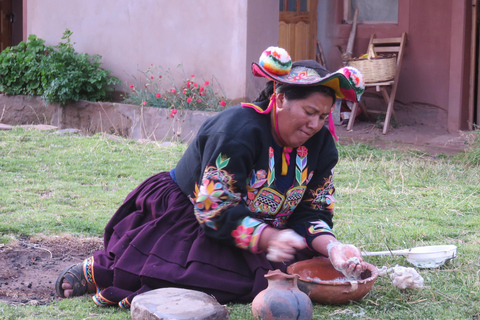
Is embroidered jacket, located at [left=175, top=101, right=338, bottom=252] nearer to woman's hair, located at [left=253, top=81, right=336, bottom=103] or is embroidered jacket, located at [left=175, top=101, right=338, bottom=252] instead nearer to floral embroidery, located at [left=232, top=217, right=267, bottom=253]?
floral embroidery, located at [left=232, top=217, right=267, bottom=253]

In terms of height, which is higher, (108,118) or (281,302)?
(108,118)

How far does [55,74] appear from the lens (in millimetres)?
9086

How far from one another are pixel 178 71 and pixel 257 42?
1.26 meters

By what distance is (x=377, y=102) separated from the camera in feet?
32.3

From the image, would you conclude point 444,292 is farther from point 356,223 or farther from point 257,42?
point 257,42

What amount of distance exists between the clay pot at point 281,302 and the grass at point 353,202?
0.70ft

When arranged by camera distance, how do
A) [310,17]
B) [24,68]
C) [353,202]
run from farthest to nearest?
[310,17]
[24,68]
[353,202]

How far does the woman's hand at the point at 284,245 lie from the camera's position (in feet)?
8.87

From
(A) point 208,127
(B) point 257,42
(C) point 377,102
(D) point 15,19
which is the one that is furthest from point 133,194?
(D) point 15,19

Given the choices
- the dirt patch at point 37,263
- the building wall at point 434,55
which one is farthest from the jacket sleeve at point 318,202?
the building wall at point 434,55

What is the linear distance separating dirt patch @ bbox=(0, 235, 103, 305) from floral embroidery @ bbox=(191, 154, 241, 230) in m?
0.92

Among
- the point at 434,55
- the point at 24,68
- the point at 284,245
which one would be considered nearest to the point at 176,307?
the point at 284,245

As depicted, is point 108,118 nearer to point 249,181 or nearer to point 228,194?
point 249,181

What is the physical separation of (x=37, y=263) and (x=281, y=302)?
5.70 ft
